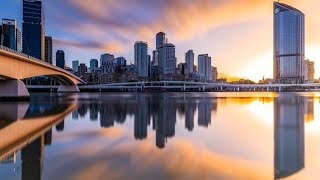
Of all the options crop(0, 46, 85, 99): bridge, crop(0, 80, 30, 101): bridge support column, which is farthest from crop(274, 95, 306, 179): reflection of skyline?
crop(0, 80, 30, 101): bridge support column

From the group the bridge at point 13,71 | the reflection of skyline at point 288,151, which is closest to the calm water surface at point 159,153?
the reflection of skyline at point 288,151

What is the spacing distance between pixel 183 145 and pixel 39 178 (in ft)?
24.0

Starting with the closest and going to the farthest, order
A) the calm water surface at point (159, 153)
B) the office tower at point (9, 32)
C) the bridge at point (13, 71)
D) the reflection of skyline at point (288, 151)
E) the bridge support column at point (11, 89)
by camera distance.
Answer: the calm water surface at point (159, 153)
the reflection of skyline at point (288, 151)
the bridge at point (13, 71)
the bridge support column at point (11, 89)
the office tower at point (9, 32)

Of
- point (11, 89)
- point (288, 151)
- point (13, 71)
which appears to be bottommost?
point (288, 151)

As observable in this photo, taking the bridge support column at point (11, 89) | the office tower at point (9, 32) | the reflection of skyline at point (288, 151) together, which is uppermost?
the office tower at point (9, 32)

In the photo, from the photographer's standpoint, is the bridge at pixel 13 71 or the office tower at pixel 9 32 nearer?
the bridge at pixel 13 71

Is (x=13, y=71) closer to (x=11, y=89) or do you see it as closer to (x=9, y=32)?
(x=11, y=89)

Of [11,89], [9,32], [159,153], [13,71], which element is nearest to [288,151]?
[159,153]

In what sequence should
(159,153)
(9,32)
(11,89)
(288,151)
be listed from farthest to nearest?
(9,32) < (11,89) < (288,151) < (159,153)

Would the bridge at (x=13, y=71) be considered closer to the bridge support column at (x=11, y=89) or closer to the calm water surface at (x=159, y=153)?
the bridge support column at (x=11, y=89)

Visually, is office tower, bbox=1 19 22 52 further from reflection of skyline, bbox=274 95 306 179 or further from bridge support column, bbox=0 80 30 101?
reflection of skyline, bbox=274 95 306 179

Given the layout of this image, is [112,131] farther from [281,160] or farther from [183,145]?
[281,160]

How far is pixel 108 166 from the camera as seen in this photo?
11.3 metres

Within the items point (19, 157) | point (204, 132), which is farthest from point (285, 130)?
point (19, 157)
